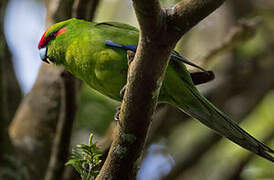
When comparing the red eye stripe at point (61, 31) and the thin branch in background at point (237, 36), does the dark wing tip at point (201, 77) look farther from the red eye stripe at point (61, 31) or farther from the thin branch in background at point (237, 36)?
the thin branch in background at point (237, 36)

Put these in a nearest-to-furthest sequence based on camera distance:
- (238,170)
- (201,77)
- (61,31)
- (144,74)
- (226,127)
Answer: (144,74) < (226,127) < (201,77) < (61,31) < (238,170)

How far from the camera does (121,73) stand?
2.82 metres

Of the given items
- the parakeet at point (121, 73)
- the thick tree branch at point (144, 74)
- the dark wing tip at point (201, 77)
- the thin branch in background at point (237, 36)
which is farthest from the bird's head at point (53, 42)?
the thin branch in background at point (237, 36)

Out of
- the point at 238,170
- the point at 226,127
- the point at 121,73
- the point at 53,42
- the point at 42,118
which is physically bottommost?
the point at 238,170

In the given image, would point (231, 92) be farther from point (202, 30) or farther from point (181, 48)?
point (202, 30)

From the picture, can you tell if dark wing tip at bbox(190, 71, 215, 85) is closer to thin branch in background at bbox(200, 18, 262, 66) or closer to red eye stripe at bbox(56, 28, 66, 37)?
red eye stripe at bbox(56, 28, 66, 37)

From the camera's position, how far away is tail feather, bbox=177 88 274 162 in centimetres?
253

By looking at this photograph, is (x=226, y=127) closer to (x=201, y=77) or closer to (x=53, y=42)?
(x=201, y=77)

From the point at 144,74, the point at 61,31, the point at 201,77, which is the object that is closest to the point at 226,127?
the point at 201,77

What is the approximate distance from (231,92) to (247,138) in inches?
96.4

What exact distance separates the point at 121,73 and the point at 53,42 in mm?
761

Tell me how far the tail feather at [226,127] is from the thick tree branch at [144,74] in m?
0.73

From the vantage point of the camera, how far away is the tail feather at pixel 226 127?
8.29 feet

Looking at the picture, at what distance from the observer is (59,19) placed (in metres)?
4.16
